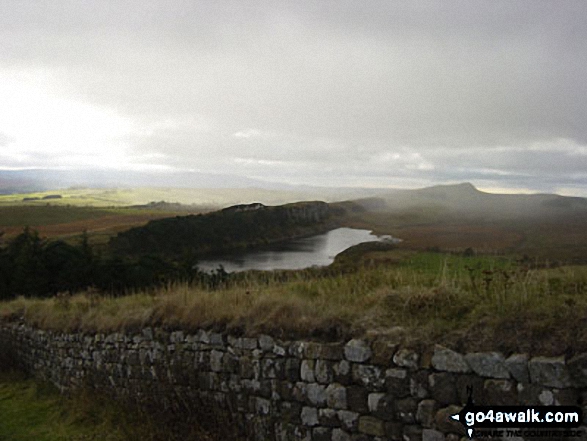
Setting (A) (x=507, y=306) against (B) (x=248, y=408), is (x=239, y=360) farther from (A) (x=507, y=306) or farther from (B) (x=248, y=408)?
(A) (x=507, y=306)

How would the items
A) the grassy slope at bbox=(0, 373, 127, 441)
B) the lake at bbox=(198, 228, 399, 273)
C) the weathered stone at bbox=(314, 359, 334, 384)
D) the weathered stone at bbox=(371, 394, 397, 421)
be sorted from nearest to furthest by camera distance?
the weathered stone at bbox=(371, 394, 397, 421)
the weathered stone at bbox=(314, 359, 334, 384)
the grassy slope at bbox=(0, 373, 127, 441)
the lake at bbox=(198, 228, 399, 273)

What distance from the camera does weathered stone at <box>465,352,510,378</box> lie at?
→ 13.8ft

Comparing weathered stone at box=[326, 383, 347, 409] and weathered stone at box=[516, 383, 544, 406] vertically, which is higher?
weathered stone at box=[516, 383, 544, 406]

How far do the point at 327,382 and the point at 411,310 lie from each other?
4.40 feet

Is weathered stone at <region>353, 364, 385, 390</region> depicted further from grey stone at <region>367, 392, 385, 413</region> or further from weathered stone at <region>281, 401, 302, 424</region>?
weathered stone at <region>281, 401, 302, 424</region>

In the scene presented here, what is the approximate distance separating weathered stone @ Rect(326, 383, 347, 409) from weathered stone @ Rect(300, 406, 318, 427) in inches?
10.2

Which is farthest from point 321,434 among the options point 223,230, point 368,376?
point 223,230

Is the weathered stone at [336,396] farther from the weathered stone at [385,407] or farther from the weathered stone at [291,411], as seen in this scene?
the weathered stone at [291,411]

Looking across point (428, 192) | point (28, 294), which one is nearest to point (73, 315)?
point (28, 294)

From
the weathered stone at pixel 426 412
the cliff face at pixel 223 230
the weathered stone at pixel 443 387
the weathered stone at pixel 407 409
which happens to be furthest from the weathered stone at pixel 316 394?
the cliff face at pixel 223 230

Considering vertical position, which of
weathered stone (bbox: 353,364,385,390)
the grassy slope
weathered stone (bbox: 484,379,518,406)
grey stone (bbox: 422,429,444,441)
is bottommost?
the grassy slope

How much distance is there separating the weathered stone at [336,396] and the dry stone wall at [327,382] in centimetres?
1

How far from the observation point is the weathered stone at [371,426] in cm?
486

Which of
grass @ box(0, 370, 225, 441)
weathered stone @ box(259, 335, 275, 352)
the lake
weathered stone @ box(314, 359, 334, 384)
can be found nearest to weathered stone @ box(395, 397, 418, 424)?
weathered stone @ box(314, 359, 334, 384)
